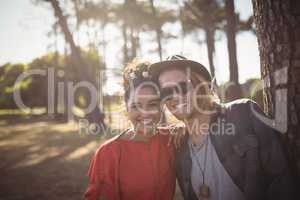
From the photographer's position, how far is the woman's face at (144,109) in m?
2.71

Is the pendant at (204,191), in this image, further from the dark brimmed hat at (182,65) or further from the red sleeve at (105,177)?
the dark brimmed hat at (182,65)

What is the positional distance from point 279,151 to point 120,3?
725 inches

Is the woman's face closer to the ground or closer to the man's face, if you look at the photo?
the man's face

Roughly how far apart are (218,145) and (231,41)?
9461mm

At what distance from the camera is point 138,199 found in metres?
2.52

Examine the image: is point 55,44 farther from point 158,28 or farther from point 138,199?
point 138,199

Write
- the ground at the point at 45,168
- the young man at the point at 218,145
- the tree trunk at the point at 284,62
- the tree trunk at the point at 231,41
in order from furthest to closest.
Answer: the tree trunk at the point at 231,41, the ground at the point at 45,168, the young man at the point at 218,145, the tree trunk at the point at 284,62

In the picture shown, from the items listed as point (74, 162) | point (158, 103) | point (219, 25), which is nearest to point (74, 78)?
point (219, 25)

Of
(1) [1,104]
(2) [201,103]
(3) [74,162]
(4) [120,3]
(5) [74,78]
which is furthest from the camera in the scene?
(1) [1,104]

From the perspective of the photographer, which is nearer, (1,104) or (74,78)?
(74,78)

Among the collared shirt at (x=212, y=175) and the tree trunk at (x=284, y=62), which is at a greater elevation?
the tree trunk at (x=284, y=62)

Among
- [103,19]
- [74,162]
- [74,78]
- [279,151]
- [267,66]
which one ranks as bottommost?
[74,162]

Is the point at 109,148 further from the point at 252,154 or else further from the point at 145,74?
the point at 252,154

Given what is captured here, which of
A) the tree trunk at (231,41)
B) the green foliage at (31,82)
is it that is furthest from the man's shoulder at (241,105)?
the green foliage at (31,82)
